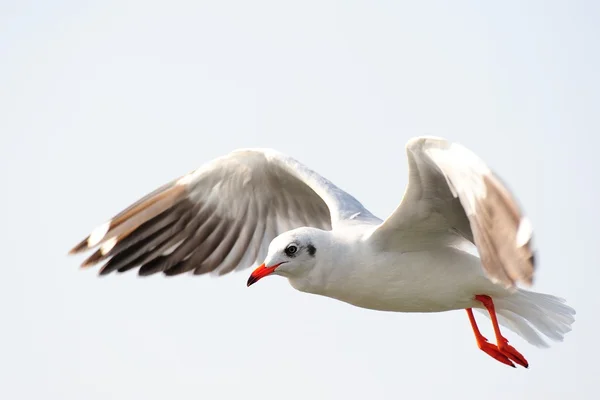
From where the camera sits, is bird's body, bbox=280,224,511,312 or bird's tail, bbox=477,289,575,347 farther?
bird's tail, bbox=477,289,575,347

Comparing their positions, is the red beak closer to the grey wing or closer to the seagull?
the seagull

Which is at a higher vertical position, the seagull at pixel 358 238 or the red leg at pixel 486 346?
the seagull at pixel 358 238

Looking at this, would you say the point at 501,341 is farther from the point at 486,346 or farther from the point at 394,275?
the point at 394,275

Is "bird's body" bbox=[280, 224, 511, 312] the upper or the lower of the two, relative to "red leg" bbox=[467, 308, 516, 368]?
upper

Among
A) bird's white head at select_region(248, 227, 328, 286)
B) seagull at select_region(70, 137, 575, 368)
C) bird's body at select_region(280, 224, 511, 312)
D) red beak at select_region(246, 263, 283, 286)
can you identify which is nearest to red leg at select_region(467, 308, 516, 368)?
seagull at select_region(70, 137, 575, 368)

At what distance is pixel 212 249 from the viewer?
1042 cm

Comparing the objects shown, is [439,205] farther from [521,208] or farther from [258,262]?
[258,262]

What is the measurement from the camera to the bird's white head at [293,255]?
320 inches

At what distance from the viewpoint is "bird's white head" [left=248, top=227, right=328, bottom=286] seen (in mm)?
8125

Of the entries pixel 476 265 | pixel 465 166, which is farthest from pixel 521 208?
pixel 476 265

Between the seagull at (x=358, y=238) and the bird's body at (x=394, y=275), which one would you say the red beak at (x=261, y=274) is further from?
the bird's body at (x=394, y=275)

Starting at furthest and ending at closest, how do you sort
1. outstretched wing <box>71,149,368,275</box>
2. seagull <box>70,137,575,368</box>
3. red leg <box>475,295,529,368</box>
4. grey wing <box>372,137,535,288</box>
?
outstretched wing <box>71,149,368,275</box>, red leg <box>475,295,529,368</box>, seagull <box>70,137,575,368</box>, grey wing <box>372,137,535,288</box>

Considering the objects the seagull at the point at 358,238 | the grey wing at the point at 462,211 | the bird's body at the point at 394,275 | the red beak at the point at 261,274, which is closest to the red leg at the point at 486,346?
the seagull at the point at 358,238

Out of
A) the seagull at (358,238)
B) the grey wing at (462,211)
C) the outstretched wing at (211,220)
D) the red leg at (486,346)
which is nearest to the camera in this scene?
the grey wing at (462,211)
